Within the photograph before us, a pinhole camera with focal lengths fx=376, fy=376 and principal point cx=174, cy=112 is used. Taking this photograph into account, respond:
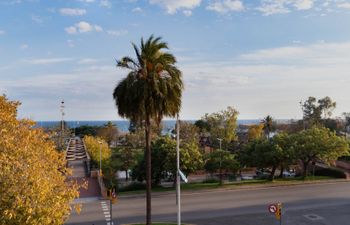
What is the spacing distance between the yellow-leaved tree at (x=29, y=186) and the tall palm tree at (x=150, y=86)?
7.07 meters

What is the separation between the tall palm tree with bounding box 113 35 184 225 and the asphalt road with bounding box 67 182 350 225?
922cm

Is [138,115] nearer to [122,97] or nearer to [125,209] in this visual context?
[122,97]

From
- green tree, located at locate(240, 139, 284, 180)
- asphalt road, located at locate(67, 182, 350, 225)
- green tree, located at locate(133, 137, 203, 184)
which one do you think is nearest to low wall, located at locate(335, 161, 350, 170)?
asphalt road, located at locate(67, 182, 350, 225)

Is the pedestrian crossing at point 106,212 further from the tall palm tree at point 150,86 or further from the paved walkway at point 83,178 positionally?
the tall palm tree at point 150,86

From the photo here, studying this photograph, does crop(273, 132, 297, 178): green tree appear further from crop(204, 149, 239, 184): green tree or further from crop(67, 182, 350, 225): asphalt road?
crop(204, 149, 239, 184): green tree

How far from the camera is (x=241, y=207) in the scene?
29922 millimetres

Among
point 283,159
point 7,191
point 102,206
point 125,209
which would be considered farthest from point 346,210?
point 7,191

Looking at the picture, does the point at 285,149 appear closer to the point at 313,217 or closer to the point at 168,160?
the point at 168,160

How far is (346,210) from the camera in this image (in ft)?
94.1

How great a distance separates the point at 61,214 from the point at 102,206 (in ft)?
64.5

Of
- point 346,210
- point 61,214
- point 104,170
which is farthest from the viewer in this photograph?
point 104,170

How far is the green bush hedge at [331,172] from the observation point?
4373 centimetres

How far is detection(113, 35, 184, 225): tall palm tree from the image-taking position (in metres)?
20.6

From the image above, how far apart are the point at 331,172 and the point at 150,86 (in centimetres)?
3328
